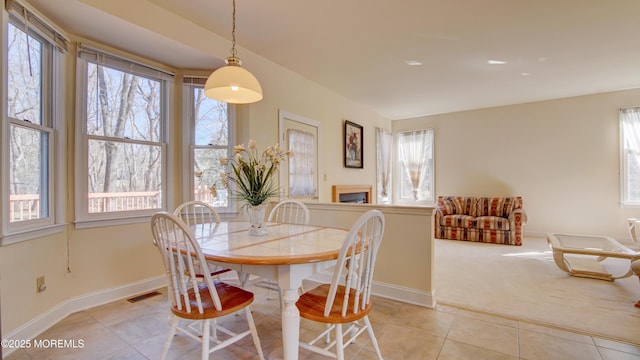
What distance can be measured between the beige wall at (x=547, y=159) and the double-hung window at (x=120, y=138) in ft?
18.6

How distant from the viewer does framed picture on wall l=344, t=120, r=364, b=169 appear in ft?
17.7

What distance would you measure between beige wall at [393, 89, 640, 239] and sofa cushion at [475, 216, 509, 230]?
1.11 metres

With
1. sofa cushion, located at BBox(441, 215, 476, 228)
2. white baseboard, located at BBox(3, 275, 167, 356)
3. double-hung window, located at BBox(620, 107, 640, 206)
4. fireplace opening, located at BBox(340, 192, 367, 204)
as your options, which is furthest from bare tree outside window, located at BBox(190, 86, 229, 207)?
double-hung window, located at BBox(620, 107, 640, 206)

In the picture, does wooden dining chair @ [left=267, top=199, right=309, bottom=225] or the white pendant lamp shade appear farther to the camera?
wooden dining chair @ [left=267, top=199, right=309, bottom=225]

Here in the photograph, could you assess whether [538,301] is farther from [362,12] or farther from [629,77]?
[629,77]

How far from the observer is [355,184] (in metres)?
5.66

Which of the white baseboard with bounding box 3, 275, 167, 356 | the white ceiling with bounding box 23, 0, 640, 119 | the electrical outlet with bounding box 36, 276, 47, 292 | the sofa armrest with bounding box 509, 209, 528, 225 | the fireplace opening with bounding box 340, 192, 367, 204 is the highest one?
the white ceiling with bounding box 23, 0, 640, 119

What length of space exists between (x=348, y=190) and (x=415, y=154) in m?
2.56

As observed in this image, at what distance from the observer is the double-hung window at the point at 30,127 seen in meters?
2.01

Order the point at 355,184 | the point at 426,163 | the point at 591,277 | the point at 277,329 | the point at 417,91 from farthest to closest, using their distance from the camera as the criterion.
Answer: the point at 426,163 → the point at 355,184 → the point at 417,91 → the point at 591,277 → the point at 277,329

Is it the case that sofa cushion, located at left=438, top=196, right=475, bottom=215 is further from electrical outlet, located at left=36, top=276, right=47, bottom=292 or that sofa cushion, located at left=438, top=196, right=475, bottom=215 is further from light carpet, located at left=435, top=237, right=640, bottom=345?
electrical outlet, located at left=36, top=276, right=47, bottom=292

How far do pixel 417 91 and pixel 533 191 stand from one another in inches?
124

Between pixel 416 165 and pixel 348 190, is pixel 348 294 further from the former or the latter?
pixel 416 165

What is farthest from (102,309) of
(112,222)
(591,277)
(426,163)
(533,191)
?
(533,191)
